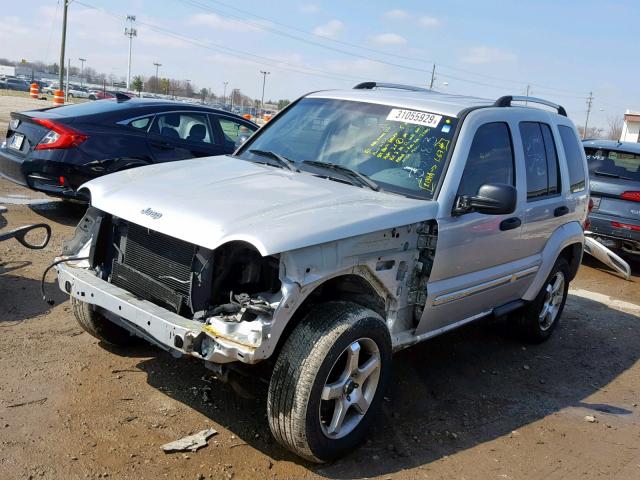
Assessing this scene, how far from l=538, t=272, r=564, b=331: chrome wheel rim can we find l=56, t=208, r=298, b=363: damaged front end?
10.7 ft

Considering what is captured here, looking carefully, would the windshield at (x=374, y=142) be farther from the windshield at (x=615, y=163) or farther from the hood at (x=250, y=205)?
the windshield at (x=615, y=163)

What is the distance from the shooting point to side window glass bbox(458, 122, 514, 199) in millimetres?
4224

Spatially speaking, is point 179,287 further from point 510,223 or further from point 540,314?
point 540,314

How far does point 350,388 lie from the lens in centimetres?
346

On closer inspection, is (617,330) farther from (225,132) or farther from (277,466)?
(225,132)

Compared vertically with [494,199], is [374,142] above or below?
above

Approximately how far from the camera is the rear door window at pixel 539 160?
4.91 m

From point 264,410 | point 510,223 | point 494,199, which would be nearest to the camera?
point 494,199

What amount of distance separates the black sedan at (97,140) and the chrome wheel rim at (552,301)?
4.66 m

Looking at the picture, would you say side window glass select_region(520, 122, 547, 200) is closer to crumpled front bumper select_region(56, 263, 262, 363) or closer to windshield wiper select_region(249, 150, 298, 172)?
windshield wiper select_region(249, 150, 298, 172)

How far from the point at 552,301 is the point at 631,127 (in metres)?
59.2

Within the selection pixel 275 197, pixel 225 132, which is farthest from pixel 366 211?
pixel 225 132

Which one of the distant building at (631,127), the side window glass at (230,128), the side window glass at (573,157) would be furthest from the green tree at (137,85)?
the side window glass at (573,157)

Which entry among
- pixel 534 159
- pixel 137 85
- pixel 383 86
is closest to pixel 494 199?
pixel 534 159
